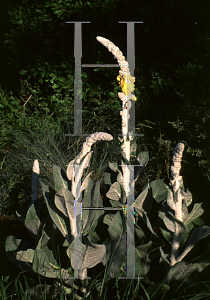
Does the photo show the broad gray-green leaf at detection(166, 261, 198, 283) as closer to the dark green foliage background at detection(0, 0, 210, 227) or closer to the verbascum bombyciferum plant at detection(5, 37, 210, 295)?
the verbascum bombyciferum plant at detection(5, 37, 210, 295)

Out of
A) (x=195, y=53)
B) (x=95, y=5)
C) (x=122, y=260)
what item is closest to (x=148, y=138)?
(x=195, y=53)

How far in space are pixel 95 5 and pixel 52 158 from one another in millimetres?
1812

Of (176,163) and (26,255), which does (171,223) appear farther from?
(26,255)

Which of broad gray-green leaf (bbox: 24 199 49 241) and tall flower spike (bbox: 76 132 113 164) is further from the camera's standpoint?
broad gray-green leaf (bbox: 24 199 49 241)

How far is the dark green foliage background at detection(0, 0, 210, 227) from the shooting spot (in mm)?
2793

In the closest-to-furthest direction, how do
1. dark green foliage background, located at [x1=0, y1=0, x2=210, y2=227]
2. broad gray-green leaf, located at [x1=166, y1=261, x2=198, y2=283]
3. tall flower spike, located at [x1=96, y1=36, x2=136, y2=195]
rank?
1. broad gray-green leaf, located at [x1=166, y1=261, x2=198, y2=283]
2. tall flower spike, located at [x1=96, y1=36, x2=136, y2=195]
3. dark green foliage background, located at [x1=0, y1=0, x2=210, y2=227]

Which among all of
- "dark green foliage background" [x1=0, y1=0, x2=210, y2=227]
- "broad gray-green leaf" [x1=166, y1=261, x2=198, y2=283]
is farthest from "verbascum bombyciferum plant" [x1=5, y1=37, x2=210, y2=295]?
"dark green foliage background" [x1=0, y1=0, x2=210, y2=227]

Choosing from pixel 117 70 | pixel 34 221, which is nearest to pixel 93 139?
pixel 34 221

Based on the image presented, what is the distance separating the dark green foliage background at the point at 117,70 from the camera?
9.16 ft

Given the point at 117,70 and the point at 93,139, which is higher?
the point at 117,70

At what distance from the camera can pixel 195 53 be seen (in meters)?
2.90

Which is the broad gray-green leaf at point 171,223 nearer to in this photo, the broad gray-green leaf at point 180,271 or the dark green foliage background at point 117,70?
the broad gray-green leaf at point 180,271

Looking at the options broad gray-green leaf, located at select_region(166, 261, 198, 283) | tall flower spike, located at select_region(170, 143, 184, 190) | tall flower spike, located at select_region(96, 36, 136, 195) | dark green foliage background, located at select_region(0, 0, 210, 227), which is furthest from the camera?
dark green foliage background, located at select_region(0, 0, 210, 227)

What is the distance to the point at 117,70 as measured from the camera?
10.3 ft
